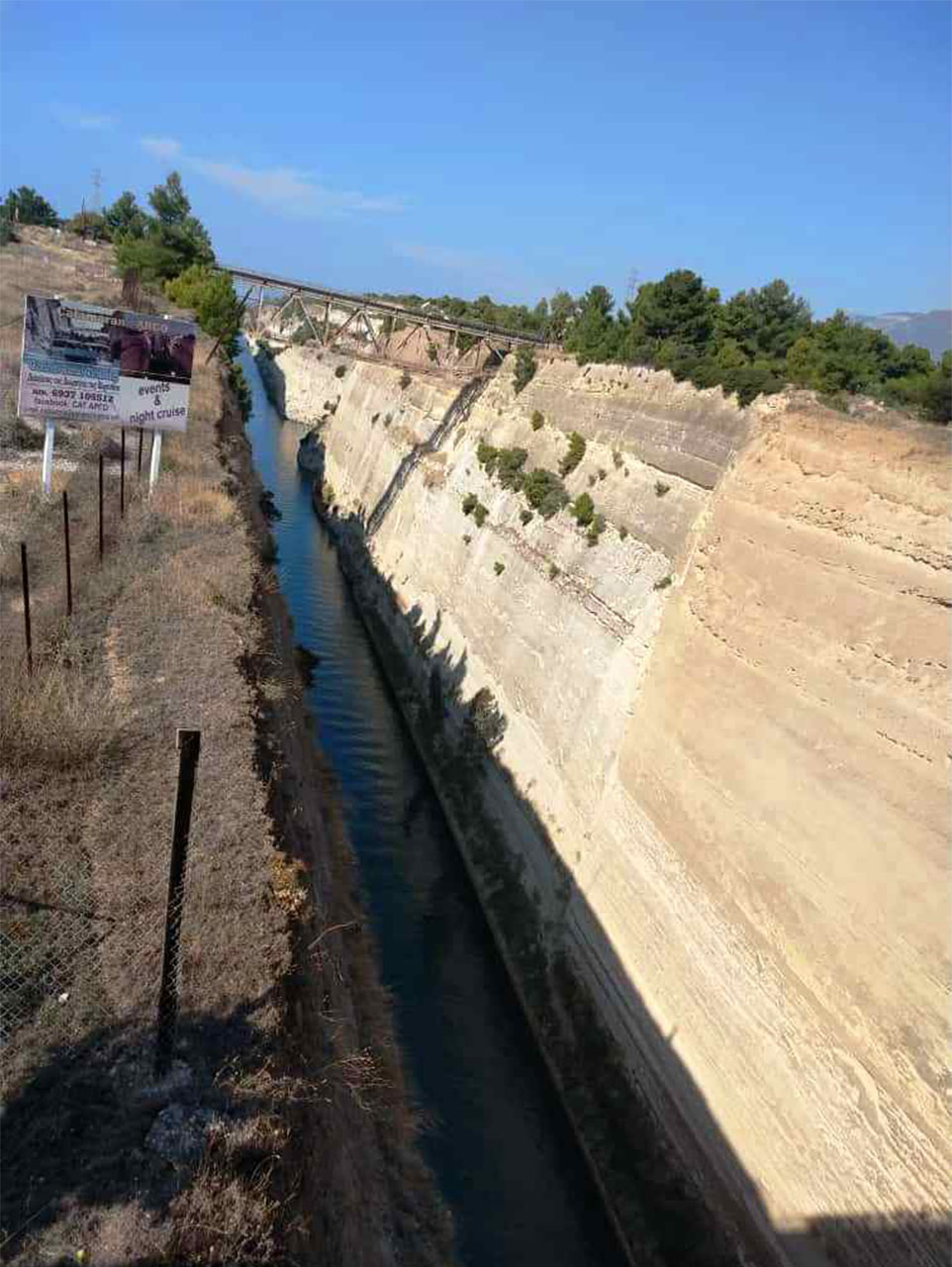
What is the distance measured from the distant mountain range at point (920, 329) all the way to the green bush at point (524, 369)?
8.48 meters

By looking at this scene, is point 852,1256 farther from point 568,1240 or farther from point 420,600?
point 420,600

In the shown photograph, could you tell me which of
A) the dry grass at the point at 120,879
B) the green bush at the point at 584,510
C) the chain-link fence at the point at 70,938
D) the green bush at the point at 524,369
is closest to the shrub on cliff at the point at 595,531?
the green bush at the point at 584,510

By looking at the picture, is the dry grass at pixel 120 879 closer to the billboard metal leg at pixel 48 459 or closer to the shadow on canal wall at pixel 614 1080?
the billboard metal leg at pixel 48 459

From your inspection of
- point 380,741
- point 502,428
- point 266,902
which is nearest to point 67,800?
point 266,902

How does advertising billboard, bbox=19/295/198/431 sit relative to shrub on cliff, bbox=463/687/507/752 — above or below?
above

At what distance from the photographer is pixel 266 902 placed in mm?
6812

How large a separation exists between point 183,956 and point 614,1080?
640 cm

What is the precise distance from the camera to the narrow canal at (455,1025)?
8.97 meters

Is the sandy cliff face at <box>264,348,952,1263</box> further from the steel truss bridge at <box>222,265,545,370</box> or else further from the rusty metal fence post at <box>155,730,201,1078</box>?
the steel truss bridge at <box>222,265,545,370</box>

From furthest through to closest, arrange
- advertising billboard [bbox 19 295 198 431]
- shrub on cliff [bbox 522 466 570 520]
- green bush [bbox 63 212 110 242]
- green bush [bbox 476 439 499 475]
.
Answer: green bush [bbox 63 212 110 242]
green bush [bbox 476 439 499 475]
shrub on cliff [bbox 522 466 570 520]
advertising billboard [bbox 19 295 198 431]

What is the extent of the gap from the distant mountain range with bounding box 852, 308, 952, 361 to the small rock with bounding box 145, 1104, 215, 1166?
1784 centimetres

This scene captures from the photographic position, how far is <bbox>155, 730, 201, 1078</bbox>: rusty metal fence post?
434 centimetres

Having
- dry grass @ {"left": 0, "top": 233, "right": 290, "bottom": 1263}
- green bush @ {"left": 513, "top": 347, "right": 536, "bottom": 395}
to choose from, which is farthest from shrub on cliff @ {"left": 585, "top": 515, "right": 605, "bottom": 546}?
green bush @ {"left": 513, "top": 347, "right": 536, "bottom": 395}

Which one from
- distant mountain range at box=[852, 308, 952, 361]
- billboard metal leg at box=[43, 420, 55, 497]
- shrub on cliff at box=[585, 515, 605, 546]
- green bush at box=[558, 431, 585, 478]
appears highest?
distant mountain range at box=[852, 308, 952, 361]
